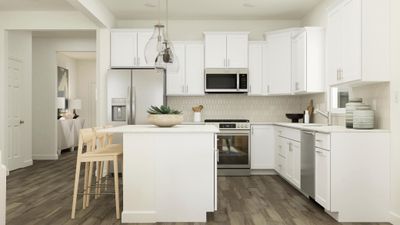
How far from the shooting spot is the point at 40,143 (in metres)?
7.93

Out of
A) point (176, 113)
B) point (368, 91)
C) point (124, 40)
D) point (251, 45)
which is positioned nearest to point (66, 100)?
point (124, 40)

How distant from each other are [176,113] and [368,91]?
2.17 meters

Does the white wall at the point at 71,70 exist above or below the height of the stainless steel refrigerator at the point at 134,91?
above

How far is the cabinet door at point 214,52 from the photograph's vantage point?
20.4ft

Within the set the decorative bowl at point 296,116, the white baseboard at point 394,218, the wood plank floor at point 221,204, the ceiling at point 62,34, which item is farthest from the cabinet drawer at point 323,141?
the ceiling at point 62,34

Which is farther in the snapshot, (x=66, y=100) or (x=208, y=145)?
(x=66, y=100)

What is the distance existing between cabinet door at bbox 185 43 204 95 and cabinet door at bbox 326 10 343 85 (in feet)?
8.25

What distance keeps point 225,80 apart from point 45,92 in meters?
4.27

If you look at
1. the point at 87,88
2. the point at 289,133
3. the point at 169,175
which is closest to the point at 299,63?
the point at 289,133

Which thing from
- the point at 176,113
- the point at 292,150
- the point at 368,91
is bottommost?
the point at 292,150

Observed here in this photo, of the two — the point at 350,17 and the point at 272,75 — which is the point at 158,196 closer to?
the point at 350,17

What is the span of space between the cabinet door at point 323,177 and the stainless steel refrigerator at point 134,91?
2.88 m

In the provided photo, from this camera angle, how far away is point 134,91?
585 cm

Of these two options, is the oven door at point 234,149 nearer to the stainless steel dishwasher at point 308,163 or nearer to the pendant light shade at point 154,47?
the stainless steel dishwasher at point 308,163
